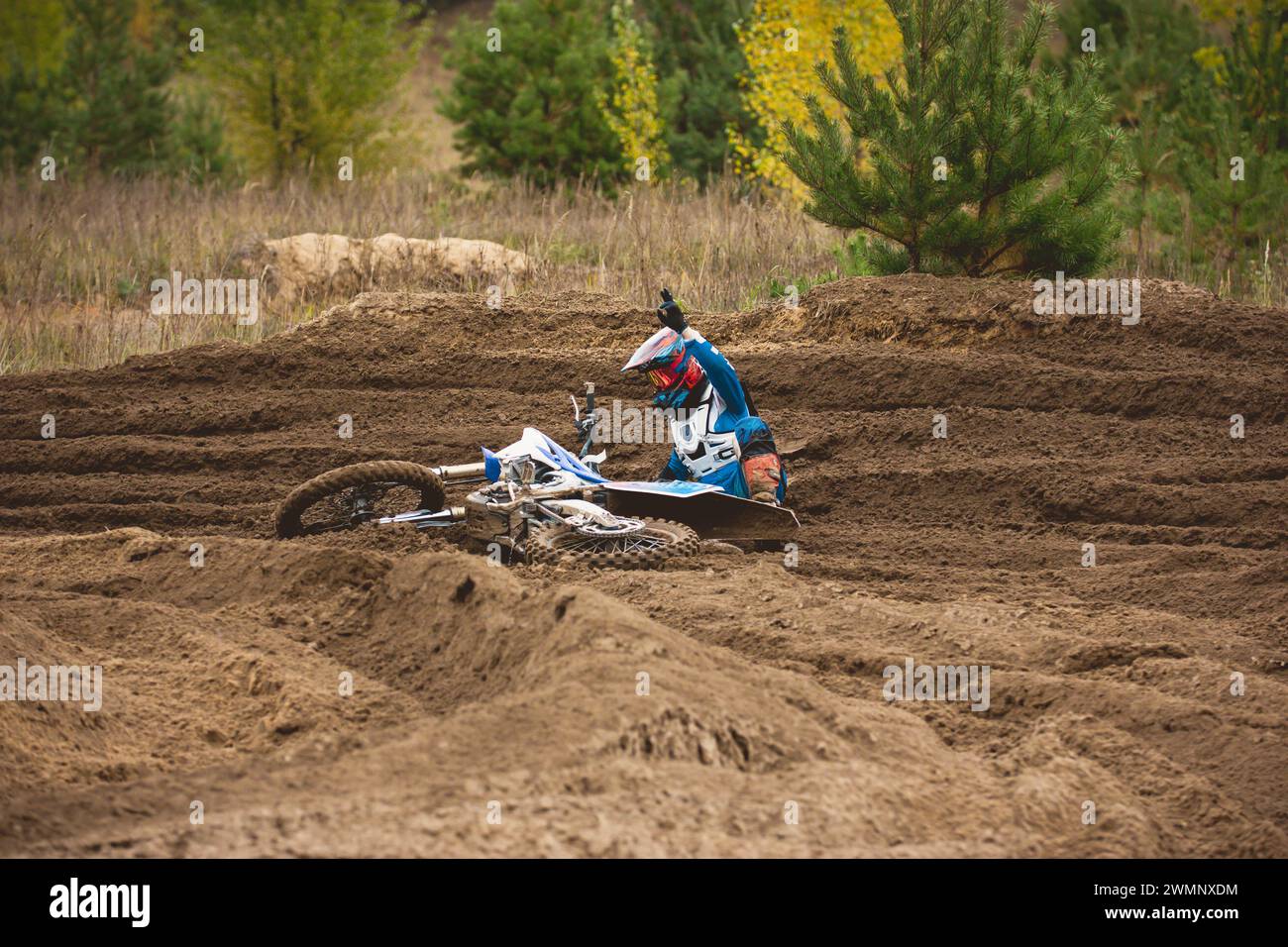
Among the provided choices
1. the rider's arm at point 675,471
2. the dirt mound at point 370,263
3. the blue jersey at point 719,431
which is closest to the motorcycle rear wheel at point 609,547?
the blue jersey at point 719,431

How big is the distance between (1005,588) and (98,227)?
1281 centimetres

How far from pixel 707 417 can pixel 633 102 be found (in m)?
14.0

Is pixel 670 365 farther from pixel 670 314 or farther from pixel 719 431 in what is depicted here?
pixel 719 431

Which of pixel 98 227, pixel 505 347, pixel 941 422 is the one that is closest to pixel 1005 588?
pixel 941 422

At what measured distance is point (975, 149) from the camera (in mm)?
11258

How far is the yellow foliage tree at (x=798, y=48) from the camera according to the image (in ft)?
59.9

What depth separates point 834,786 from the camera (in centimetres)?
427

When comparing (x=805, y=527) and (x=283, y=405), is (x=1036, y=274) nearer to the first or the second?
(x=805, y=527)

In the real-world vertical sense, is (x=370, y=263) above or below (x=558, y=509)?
above

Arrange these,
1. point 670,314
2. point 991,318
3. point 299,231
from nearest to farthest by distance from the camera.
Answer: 1. point 670,314
2. point 991,318
3. point 299,231

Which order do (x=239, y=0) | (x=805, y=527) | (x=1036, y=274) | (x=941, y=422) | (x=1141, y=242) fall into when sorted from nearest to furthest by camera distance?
1. (x=805, y=527)
2. (x=941, y=422)
3. (x=1036, y=274)
4. (x=1141, y=242)
5. (x=239, y=0)

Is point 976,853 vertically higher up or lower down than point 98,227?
lower down

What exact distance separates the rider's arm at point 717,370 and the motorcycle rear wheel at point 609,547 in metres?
0.93

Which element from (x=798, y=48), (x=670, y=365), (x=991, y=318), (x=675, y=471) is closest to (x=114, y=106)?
(x=798, y=48)
